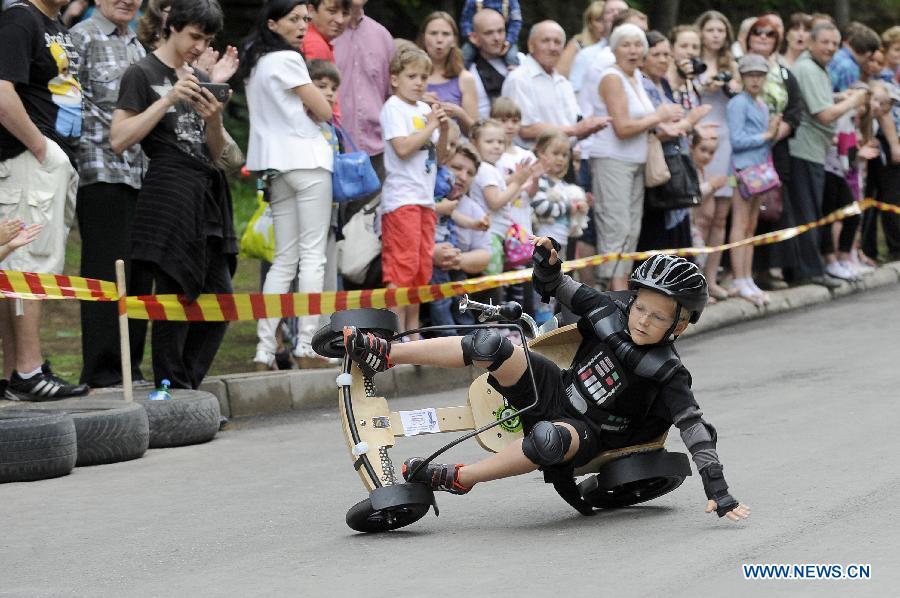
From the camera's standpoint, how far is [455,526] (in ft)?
21.5

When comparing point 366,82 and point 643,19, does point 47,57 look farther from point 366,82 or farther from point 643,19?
point 643,19

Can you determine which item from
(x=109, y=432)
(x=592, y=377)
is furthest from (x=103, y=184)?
(x=592, y=377)

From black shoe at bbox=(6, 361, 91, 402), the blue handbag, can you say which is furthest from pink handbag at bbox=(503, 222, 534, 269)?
black shoe at bbox=(6, 361, 91, 402)

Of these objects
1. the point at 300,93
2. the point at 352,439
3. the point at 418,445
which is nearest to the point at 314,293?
the point at 300,93

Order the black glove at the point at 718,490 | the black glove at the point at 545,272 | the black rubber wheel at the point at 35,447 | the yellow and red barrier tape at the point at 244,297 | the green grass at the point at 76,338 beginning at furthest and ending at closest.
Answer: the green grass at the point at 76,338 < the yellow and red barrier tape at the point at 244,297 < the black rubber wheel at the point at 35,447 < the black glove at the point at 545,272 < the black glove at the point at 718,490

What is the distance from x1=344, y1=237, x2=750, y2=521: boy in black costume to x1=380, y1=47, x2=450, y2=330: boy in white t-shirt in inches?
166

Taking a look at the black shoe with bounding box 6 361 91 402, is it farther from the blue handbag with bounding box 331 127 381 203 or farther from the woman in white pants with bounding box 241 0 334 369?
the blue handbag with bounding box 331 127 381 203

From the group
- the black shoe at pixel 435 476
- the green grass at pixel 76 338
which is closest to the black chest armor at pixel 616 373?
the black shoe at pixel 435 476

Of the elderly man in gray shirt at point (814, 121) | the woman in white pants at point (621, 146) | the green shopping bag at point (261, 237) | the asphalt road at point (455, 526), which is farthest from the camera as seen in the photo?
the elderly man in gray shirt at point (814, 121)

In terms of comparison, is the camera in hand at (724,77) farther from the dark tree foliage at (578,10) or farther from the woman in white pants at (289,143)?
the dark tree foliage at (578,10)

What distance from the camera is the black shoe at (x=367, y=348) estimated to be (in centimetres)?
634

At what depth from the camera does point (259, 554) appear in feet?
19.9

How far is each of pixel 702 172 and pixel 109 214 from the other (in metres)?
5.89

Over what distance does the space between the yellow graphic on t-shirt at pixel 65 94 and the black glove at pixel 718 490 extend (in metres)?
4.99
